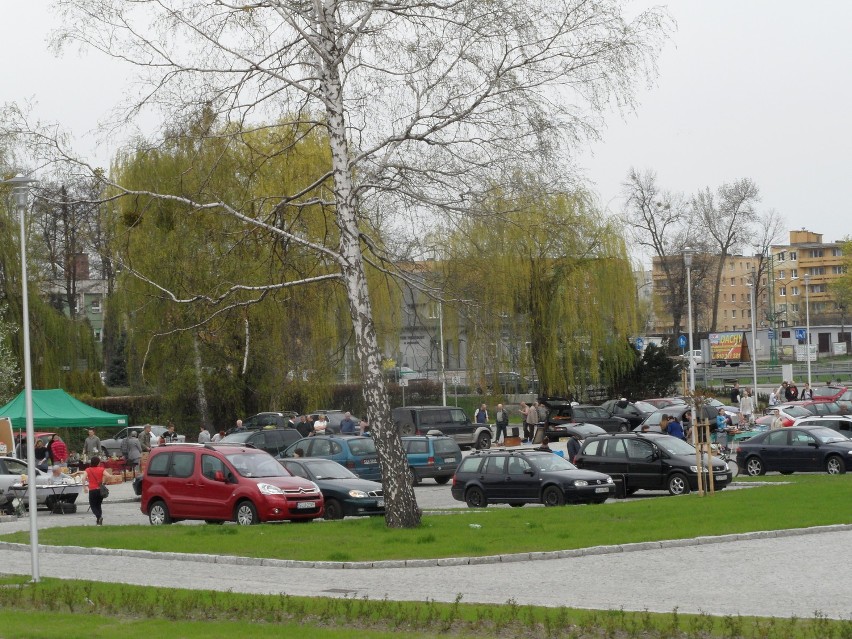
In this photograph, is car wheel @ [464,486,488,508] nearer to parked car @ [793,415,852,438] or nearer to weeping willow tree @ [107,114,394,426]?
weeping willow tree @ [107,114,394,426]

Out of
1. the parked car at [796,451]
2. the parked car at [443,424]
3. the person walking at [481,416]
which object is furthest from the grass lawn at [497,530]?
the person walking at [481,416]

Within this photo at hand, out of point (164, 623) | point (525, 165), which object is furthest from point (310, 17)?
point (164, 623)

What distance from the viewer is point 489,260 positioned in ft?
73.4

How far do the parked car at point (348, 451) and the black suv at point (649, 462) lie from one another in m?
6.79

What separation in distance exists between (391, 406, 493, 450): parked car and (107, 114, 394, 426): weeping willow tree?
4170 millimetres

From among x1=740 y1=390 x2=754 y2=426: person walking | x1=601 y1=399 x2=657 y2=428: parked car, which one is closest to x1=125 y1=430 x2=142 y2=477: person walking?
x1=601 y1=399 x2=657 y2=428: parked car

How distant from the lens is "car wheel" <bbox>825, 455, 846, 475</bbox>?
33.1 m

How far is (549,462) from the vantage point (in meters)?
28.6

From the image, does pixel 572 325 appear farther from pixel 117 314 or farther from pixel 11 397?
pixel 11 397

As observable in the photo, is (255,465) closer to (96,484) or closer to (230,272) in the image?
(96,484)

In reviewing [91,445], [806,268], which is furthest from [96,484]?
[806,268]

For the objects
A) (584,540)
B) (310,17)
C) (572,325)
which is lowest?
(584,540)

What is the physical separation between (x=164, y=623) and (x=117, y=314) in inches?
1727

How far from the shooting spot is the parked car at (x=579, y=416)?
5406 cm
